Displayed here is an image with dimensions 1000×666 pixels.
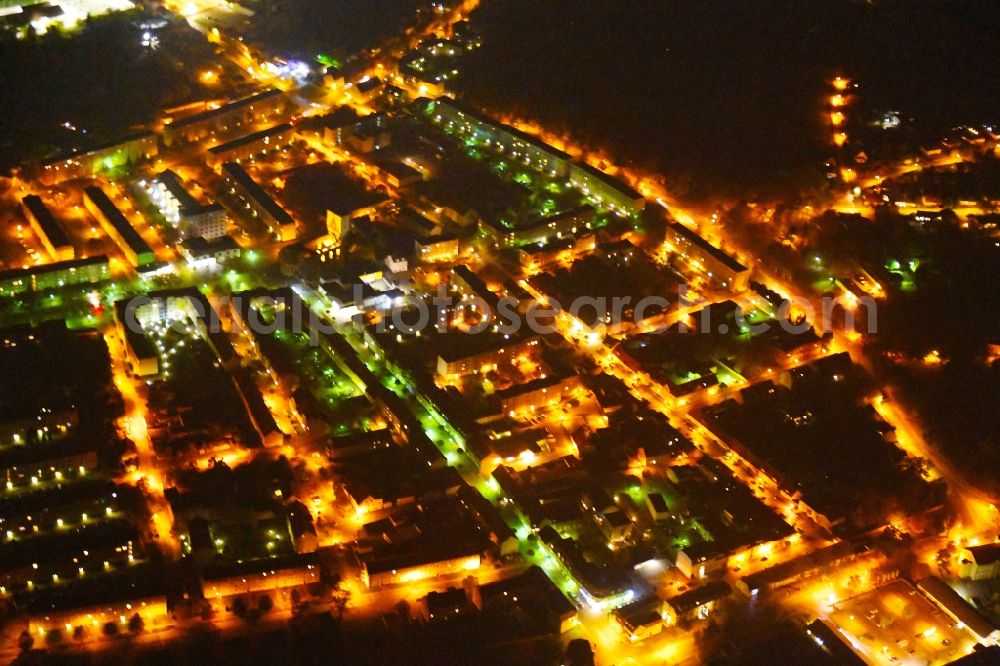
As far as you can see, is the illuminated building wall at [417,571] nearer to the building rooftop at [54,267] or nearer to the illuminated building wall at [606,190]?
the building rooftop at [54,267]

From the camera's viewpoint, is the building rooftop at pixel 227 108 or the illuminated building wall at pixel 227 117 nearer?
the illuminated building wall at pixel 227 117

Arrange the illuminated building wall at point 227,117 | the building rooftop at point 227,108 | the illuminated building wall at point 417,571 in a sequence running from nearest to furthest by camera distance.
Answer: the illuminated building wall at point 417,571 → the illuminated building wall at point 227,117 → the building rooftop at point 227,108

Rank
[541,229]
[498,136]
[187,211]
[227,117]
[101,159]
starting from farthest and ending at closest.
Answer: [227,117] < [498,136] < [101,159] < [541,229] < [187,211]

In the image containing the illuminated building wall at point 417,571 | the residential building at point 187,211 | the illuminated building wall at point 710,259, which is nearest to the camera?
the illuminated building wall at point 417,571

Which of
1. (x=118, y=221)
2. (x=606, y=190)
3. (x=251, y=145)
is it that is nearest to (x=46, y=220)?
(x=118, y=221)

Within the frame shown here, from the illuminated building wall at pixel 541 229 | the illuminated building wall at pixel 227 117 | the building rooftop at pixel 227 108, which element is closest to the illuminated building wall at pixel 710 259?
the illuminated building wall at pixel 541 229

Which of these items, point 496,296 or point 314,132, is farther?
point 314,132

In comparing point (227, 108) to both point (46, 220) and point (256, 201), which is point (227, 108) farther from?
point (46, 220)

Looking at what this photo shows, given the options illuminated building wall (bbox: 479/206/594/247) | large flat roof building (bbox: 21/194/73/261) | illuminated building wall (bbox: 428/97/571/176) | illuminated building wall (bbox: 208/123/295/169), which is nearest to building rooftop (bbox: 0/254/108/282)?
large flat roof building (bbox: 21/194/73/261)

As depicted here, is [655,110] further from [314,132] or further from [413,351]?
[413,351]

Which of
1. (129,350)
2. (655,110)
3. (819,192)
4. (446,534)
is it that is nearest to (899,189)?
(819,192)

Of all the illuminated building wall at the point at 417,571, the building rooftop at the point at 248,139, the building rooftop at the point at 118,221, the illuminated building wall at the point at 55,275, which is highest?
the building rooftop at the point at 248,139
